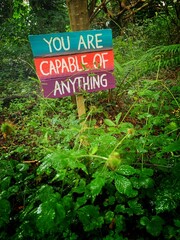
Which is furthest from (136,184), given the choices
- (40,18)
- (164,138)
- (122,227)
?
(40,18)

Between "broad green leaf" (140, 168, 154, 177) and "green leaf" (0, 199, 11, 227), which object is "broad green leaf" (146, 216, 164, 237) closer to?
"broad green leaf" (140, 168, 154, 177)

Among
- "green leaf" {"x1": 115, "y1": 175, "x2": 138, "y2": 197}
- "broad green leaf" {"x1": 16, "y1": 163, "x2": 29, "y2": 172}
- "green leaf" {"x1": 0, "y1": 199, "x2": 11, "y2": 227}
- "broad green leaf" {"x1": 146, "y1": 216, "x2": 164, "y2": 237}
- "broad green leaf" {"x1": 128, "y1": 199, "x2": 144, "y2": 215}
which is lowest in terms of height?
"broad green leaf" {"x1": 146, "y1": 216, "x2": 164, "y2": 237}

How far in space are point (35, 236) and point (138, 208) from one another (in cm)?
65

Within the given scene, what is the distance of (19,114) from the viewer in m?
3.49

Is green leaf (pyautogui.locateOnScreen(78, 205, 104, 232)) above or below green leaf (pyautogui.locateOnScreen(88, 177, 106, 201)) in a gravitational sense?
below

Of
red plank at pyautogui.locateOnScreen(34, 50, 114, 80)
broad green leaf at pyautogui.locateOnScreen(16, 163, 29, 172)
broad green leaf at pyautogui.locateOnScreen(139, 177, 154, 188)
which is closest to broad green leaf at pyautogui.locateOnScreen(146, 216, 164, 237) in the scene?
broad green leaf at pyautogui.locateOnScreen(139, 177, 154, 188)

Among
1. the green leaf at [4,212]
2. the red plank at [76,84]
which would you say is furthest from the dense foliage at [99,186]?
the red plank at [76,84]

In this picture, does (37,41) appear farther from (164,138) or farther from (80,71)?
(164,138)

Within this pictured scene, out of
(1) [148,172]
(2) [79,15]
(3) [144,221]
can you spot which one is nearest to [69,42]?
(2) [79,15]

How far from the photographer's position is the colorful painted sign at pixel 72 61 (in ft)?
5.32

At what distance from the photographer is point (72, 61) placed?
1.71 m

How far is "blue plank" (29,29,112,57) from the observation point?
5.21 ft

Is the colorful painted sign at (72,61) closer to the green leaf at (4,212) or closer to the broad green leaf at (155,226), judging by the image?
the green leaf at (4,212)

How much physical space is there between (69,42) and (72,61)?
0.15 meters
